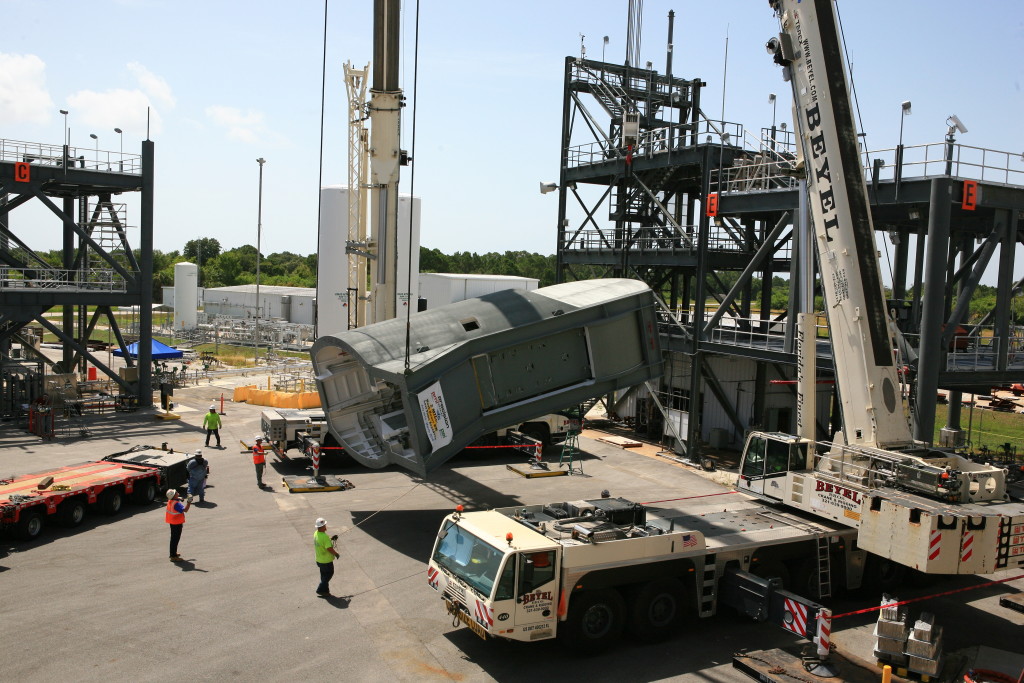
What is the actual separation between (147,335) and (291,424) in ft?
38.2

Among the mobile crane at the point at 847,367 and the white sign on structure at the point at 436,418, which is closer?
the mobile crane at the point at 847,367

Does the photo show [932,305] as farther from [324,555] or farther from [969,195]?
[324,555]

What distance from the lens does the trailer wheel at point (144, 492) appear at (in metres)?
17.7

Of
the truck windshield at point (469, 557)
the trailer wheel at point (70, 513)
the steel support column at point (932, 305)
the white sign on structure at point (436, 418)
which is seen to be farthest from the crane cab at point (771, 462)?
the trailer wheel at point (70, 513)

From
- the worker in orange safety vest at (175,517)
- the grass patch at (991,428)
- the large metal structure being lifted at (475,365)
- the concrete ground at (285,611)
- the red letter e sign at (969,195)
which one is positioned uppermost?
the red letter e sign at (969,195)

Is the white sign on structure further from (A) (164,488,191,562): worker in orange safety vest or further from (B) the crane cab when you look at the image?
(B) the crane cab

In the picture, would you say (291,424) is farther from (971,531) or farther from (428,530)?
(971,531)

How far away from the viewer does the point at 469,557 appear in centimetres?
1110

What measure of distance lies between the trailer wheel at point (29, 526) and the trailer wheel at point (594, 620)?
10653mm

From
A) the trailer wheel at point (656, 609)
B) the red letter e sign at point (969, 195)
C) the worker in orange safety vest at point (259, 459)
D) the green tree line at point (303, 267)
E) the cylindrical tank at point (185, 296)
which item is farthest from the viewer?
the green tree line at point (303, 267)

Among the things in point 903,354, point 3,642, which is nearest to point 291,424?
point 3,642

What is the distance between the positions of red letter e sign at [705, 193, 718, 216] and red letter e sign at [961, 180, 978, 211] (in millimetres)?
7531

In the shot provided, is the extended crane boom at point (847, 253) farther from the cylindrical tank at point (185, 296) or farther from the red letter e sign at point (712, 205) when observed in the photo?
the cylindrical tank at point (185, 296)

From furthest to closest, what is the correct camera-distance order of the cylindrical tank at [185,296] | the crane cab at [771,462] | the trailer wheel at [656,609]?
the cylindrical tank at [185,296], the crane cab at [771,462], the trailer wheel at [656,609]
